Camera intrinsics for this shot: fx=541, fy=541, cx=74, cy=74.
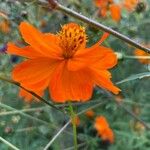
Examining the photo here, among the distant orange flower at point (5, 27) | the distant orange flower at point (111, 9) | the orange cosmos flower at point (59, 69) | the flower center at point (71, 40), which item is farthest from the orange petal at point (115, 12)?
the orange cosmos flower at point (59, 69)

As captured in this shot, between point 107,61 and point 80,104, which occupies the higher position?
point 107,61

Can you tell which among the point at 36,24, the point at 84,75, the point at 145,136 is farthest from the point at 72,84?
the point at 145,136

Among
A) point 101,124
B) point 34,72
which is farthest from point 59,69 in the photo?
point 101,124

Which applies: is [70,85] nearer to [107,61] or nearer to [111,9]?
[107,61]

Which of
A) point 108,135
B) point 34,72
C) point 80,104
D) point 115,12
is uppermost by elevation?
point 34,72

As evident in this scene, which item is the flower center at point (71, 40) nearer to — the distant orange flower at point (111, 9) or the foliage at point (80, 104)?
the foliage at point (80, 104)

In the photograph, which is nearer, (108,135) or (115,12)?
(115,12)
